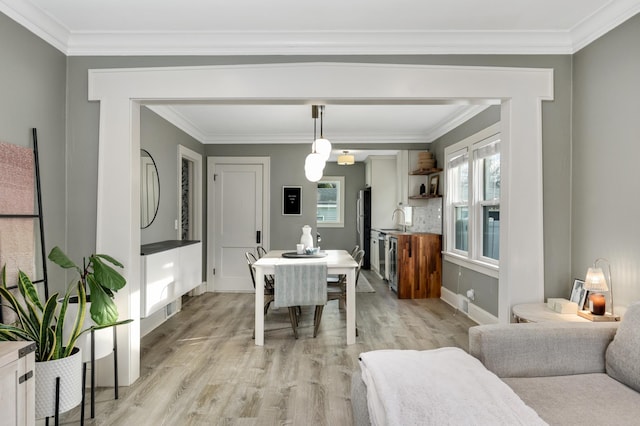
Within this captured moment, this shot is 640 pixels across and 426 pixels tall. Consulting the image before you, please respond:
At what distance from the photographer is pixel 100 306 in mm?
2354

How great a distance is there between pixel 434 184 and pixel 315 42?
12.0 feet

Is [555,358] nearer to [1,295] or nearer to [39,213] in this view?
[1,295]

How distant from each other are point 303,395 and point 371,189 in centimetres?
552

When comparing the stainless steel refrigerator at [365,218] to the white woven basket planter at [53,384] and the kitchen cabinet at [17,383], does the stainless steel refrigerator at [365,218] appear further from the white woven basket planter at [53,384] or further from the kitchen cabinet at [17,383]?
the kitchen cabinet at [17,383]

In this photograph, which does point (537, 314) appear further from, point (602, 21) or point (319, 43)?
point (319, 43)

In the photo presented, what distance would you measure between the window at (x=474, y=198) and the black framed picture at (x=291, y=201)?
2.15 m

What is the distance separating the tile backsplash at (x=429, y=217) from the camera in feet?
19.6

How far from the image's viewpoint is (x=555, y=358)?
6.57 feet

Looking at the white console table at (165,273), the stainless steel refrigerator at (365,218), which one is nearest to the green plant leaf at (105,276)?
the white console table at (165,273)

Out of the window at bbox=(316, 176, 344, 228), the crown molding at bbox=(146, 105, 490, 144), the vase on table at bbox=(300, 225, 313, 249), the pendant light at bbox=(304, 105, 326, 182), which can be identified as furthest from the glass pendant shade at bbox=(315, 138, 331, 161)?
the window at bbox=(316, 176, 344, 228)

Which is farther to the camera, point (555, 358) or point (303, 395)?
point (303, 395)

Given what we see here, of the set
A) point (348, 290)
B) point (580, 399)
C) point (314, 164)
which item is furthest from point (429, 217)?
point (580, 399)

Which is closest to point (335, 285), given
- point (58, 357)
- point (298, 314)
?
point (298, 314)

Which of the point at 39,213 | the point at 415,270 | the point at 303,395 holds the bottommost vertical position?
the point at 303,395
